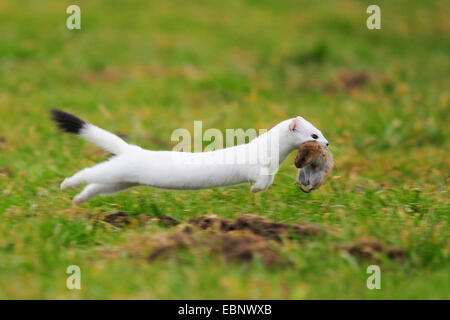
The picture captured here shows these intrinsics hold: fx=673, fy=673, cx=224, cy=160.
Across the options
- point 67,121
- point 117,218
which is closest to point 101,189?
point 117,218

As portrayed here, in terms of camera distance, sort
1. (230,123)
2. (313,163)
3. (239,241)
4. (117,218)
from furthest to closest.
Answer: (230,123) < (117,218) < (313,163) < (239,241)

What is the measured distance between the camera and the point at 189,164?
4289 mm

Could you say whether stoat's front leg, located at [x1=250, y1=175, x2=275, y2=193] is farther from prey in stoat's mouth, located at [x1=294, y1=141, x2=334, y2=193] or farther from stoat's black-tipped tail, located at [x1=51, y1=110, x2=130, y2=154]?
stoat's black-tipped tail, located at [x1=51, y1=110, x2=130, y2=154]

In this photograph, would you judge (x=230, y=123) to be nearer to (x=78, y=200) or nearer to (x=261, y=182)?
(x=78, y=200)

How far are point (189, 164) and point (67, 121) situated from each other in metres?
0.86

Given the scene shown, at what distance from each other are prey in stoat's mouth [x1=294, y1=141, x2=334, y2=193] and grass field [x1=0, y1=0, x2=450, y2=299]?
0.31 metres

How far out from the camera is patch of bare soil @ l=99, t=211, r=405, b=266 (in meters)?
3.93

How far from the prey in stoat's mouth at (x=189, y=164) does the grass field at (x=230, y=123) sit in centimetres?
35

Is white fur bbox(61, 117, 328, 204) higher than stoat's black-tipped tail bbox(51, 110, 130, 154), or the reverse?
stoat's black-tipped tail bbox(51, 110, 130, 154)

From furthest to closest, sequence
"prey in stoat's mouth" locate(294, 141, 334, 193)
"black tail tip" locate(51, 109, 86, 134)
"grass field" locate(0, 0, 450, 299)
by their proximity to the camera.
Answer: "black tail tip" locate(51, 109, 86, 134) < "prey in stoat's mouth" locate(294, 141, 334, 193) < "grass field" locate(0, 0, 450, 299)

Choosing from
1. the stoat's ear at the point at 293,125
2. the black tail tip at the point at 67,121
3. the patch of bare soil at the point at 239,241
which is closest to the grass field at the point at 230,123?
the patch of bare soil at the point at 239,241

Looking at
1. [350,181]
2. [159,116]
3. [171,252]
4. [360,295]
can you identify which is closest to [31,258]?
[171,252]

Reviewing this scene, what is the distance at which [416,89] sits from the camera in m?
9.55

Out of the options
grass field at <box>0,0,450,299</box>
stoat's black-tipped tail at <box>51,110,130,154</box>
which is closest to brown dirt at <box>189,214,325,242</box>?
grass field at <box>0,0,450,299</box>
